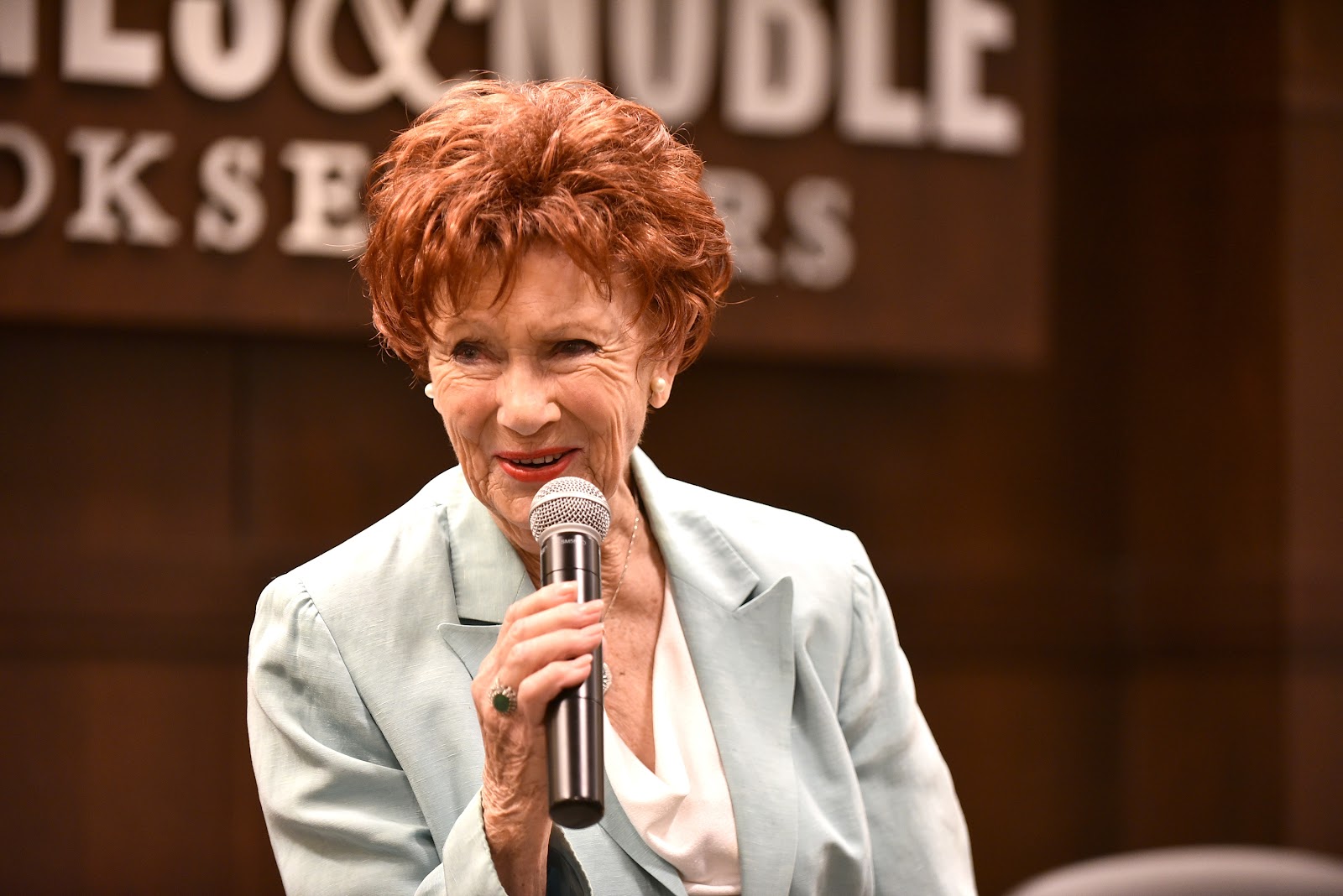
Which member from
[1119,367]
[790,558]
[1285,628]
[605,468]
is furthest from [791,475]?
[605,468]

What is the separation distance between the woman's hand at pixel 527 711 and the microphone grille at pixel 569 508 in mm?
97

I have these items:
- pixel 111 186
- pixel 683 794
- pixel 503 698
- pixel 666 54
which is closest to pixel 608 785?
pixel 683 794

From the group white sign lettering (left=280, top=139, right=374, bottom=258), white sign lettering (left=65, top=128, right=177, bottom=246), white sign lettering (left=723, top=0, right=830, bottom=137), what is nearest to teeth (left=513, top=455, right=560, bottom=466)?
white sign lettering (left=280, top=139, right=374, bottom=258)

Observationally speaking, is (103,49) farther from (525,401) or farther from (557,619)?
(557,619)

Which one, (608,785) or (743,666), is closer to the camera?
(608,785)

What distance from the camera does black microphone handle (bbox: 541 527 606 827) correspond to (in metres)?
1.32

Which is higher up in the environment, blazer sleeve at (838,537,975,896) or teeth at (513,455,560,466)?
teeth at (513,455,560,466)

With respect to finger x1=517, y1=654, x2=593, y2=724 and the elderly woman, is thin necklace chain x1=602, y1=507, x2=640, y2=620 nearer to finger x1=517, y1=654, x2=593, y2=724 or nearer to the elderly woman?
the elderly woman

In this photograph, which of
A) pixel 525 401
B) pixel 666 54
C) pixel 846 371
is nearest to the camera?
pixel 525 401

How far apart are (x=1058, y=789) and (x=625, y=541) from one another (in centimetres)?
279

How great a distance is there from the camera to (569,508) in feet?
4.98

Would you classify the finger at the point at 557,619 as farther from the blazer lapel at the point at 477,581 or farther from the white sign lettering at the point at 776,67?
the white sign lettering at the point at 776,67

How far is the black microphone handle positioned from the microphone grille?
0.05 m

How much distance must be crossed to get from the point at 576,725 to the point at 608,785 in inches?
17.4
